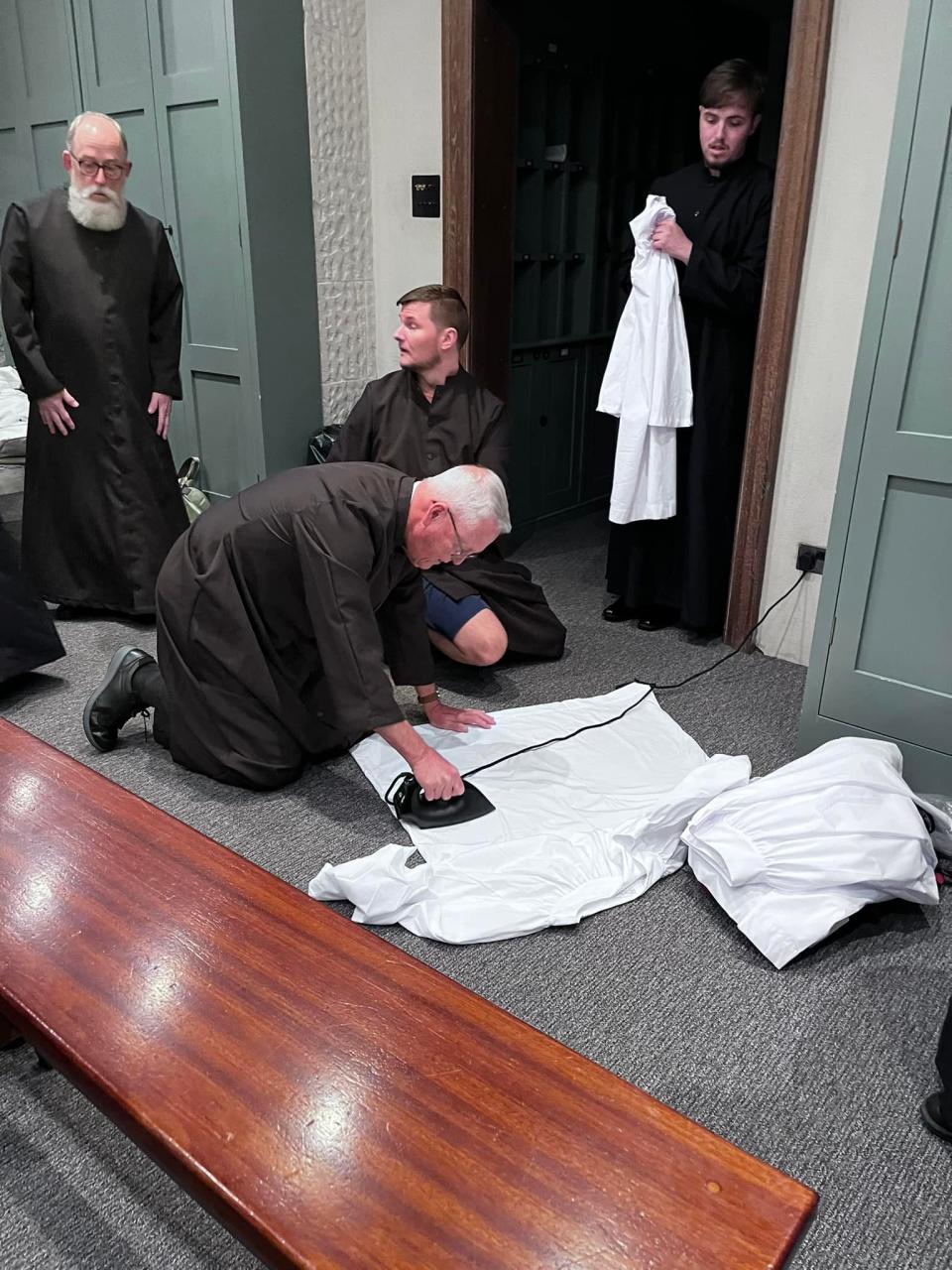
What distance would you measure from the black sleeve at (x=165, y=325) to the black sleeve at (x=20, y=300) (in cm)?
34

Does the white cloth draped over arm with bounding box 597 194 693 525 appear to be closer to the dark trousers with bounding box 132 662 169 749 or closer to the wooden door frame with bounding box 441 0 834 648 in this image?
the wooden door frame with bounding box 441 0 834 648

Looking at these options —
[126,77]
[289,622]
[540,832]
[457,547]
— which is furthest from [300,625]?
[126,77]

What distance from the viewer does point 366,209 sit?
12.0ft

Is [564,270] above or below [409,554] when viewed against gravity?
above

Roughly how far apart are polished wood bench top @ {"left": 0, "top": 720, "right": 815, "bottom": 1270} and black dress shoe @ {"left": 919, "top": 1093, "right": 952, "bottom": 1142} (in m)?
0.64

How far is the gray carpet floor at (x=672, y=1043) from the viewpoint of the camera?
50.6 inches

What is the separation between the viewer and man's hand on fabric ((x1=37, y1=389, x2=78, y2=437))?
3025 mm

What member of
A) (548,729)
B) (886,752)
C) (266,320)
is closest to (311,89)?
(266,320)

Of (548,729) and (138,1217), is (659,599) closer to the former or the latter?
(548,729)

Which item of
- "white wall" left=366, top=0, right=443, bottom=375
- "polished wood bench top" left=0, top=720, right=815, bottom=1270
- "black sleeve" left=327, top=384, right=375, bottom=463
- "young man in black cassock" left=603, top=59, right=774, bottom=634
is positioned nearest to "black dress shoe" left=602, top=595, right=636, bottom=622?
"young man in black cassock" left=603, top=59, right=774, bottom=634

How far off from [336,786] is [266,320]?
1.94 m

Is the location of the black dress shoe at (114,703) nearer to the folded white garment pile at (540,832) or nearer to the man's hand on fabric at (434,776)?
the folded white garment pile at (540,832)

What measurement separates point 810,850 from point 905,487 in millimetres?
836

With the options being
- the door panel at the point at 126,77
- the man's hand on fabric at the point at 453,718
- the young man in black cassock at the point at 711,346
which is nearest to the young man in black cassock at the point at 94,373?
the door panel at the point at 126,77
